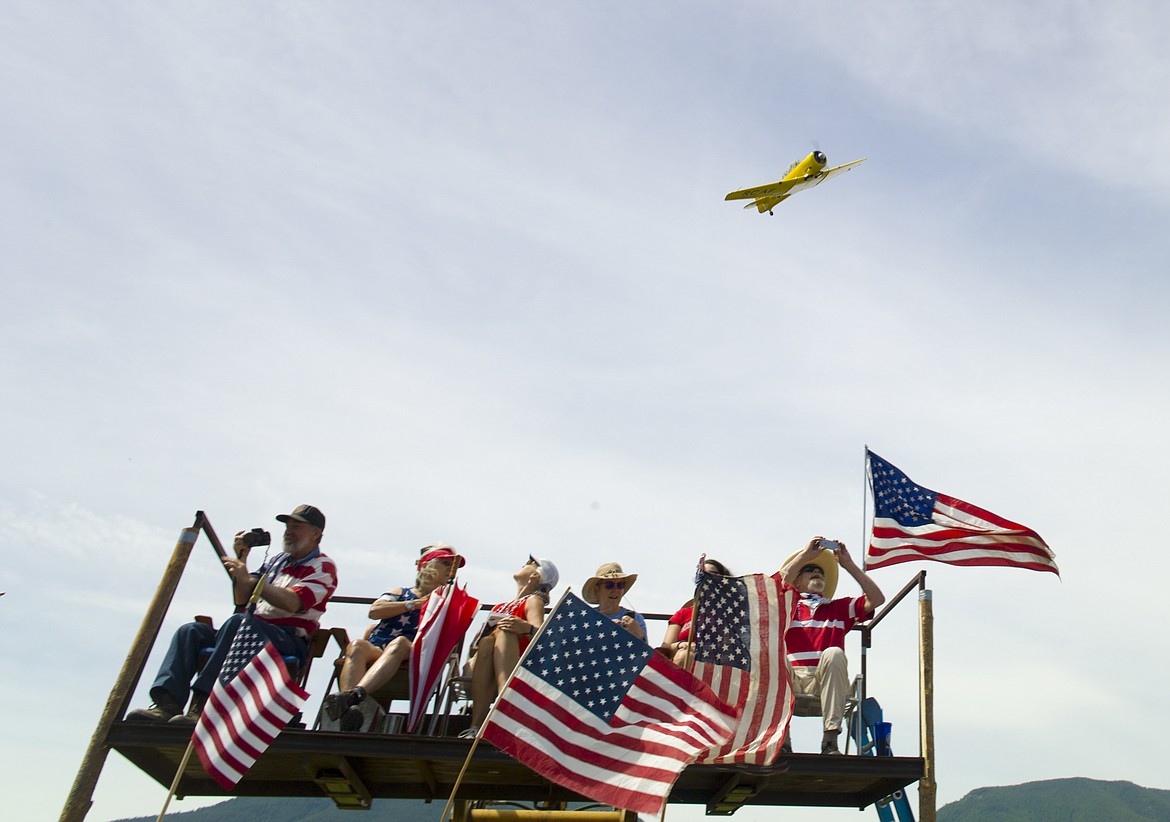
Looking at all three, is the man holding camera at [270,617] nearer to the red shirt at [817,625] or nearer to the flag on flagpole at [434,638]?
the flag on flagpole at [434,638]

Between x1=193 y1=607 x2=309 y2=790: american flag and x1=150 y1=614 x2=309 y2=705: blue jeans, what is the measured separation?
Answer: 0.89ft

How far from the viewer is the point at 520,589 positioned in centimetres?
893

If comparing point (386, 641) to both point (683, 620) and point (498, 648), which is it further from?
point (683, 620)

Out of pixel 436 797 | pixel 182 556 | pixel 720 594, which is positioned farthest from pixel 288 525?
pixel 720 594

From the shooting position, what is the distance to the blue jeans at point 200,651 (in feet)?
26.6

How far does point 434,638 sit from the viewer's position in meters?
8.13

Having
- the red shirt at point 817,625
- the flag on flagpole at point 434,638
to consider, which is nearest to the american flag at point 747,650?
the red shirt at point 817,625

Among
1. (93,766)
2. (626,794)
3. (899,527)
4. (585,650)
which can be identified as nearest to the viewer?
(626,794)

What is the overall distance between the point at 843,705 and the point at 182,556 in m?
5.92

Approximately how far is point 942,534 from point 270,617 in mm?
6982

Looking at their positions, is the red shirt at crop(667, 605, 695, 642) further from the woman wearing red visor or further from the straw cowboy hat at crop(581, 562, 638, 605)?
the woman wearing red visor

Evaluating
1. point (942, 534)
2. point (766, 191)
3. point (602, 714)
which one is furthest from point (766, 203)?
point (602, 714)

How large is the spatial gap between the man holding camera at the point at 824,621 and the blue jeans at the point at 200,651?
13.8ft

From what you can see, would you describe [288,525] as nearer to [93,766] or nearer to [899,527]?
[93,766]
